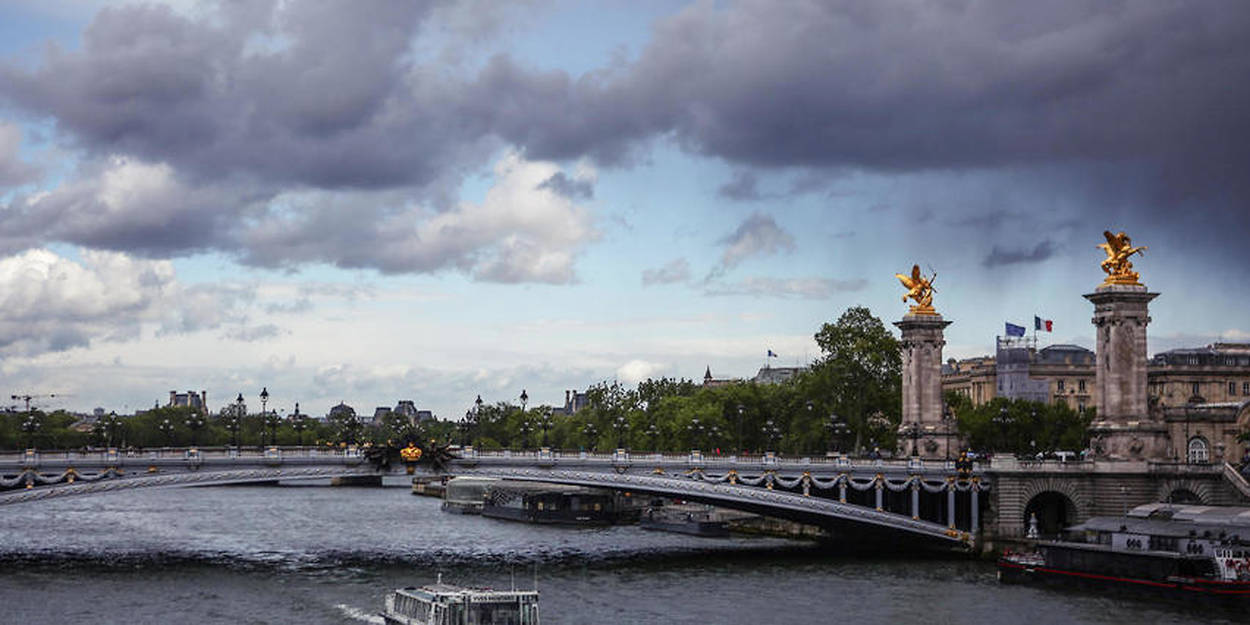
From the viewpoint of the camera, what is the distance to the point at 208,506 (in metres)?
143

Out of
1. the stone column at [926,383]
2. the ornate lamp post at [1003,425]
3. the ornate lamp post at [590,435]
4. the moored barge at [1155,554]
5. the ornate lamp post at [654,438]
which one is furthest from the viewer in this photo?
the ornate lamp post at [590,435]

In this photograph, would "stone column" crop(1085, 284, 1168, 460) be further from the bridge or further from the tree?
the tree

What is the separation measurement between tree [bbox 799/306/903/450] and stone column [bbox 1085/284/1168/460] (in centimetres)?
3401

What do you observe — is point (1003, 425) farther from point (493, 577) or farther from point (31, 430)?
point (31, 430)

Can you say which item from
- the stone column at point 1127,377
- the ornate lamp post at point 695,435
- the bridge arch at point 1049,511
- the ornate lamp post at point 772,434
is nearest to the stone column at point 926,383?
the bridge arch at point 1049,511

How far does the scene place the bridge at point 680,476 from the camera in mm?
79312

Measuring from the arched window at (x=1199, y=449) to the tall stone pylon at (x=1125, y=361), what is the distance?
131 feet

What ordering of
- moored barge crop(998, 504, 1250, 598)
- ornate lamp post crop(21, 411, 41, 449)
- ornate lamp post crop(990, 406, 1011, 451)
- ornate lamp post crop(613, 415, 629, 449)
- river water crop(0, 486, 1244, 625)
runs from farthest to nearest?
1. ornate lamp post crop(21, 411, 41, 449)
2. ornate lamp post crop(613, 415, 629, 449)
3. ornate lamp post crop(990, 406, 1011, 451)
4. moored barge crop(998, 504, 1250, 598)
5. river water crop(0, 486, 1244, 625)

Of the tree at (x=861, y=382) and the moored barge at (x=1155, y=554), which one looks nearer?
the moored barge at (x=1155, y=554)

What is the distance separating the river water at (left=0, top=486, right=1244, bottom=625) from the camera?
65062 millimetres

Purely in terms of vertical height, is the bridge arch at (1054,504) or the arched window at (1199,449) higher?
the arched window at (1199,449)

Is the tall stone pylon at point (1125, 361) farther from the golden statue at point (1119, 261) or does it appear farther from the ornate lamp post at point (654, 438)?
the ornate lamp post at point (654, 438)

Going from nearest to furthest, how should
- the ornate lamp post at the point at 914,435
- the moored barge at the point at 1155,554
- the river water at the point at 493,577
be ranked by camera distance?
the river water at the point at 493,577
the moored barge at the point at 1155,554
the ornate lamp post at the point at 914,435

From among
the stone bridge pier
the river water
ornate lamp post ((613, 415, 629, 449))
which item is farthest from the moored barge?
ornate lamp post ((613, 415, 629, 449))
